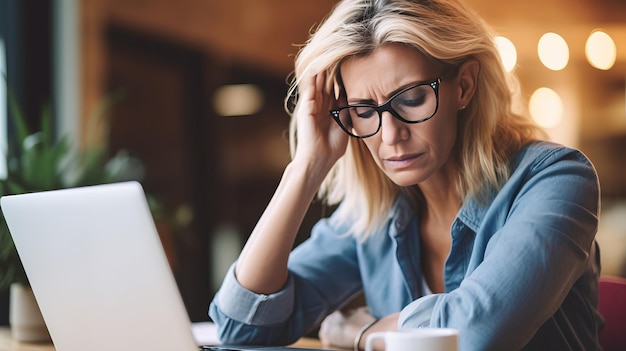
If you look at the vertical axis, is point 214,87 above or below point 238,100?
above

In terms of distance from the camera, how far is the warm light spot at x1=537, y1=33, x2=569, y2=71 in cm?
574

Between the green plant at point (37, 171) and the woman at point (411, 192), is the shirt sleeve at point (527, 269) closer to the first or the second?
the woman at point (411, 192)

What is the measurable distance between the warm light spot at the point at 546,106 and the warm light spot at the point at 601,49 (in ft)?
1.33

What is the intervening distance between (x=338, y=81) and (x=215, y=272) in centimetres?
350

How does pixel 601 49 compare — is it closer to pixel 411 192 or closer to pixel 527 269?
pixel 411 192

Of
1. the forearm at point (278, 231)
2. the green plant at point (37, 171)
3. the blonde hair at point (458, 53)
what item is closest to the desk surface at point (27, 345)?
the green plant at point (37, 171)

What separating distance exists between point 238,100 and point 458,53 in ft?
12.6

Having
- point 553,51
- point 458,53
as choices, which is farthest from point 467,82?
point 553,51

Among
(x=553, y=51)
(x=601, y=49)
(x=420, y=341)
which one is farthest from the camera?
(x=601, y=49)

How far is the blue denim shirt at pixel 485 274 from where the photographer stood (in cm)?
118

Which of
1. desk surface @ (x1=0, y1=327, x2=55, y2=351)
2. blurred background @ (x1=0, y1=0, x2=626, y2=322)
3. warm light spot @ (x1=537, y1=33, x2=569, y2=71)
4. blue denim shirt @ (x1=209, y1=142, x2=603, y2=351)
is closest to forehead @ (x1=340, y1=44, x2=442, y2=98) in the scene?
blue denim shirt @ (x1=209, y1=142, x2=603, y2=351)

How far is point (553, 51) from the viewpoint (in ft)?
19.0

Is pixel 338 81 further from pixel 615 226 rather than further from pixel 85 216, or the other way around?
pixel 615 226

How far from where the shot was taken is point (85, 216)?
112 cm
